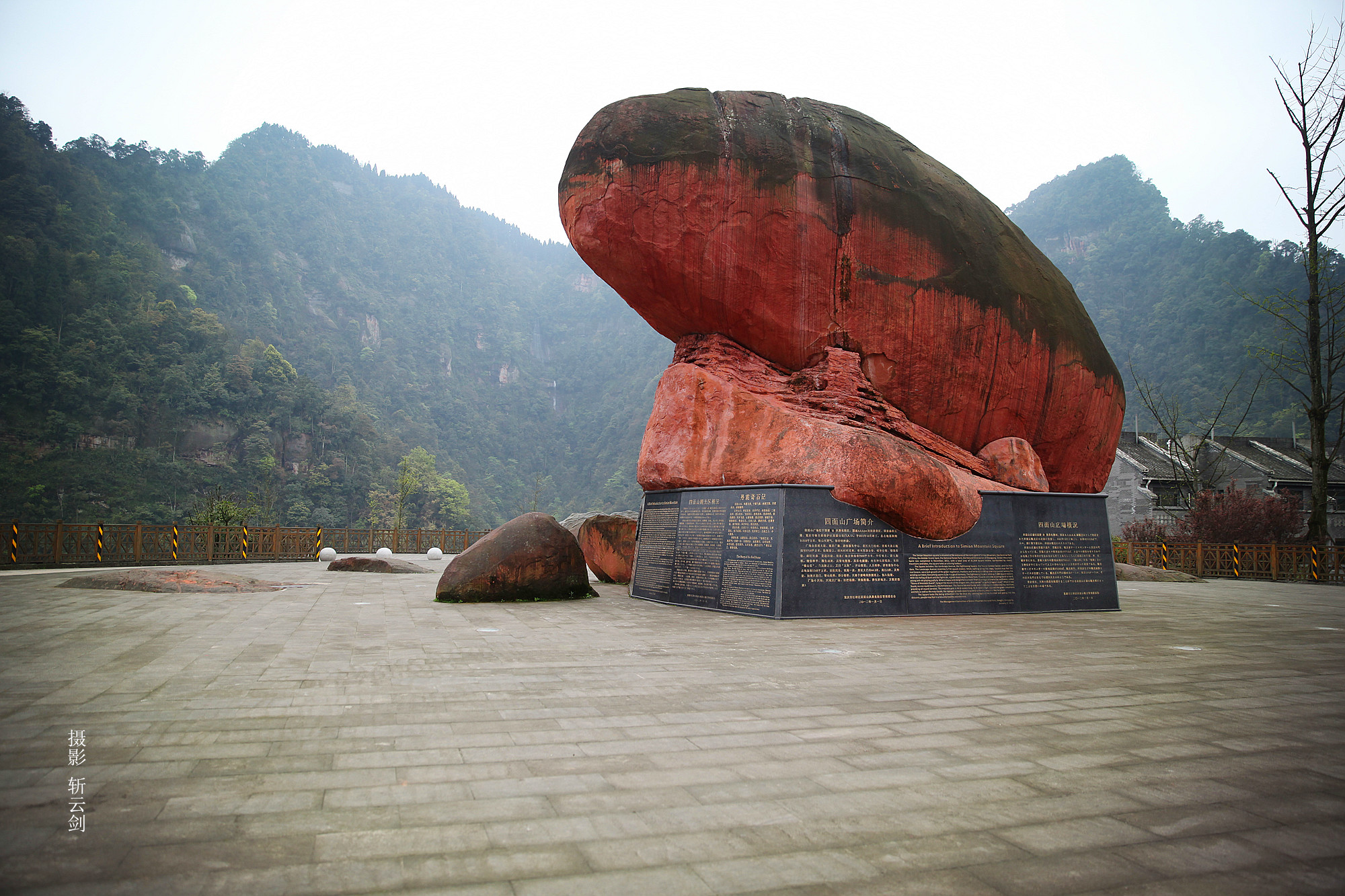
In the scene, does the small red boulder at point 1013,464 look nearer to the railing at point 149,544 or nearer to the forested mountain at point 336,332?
the railing at point 149,544

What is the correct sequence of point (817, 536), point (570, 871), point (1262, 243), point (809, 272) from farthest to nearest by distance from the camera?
point (1262, 243), point (809, 272), point (817, 536), point (570, 871)

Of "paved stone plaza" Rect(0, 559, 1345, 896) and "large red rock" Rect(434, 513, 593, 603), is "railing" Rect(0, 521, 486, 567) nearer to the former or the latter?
"large red rock" Rect(434, 513, 593, 603)

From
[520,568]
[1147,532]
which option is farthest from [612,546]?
[1147,532]

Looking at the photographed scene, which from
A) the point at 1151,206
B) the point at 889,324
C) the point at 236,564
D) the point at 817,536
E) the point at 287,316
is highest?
the point at 1151,206

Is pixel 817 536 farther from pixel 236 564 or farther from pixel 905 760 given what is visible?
pixel 236 564

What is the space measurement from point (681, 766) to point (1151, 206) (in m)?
83.8

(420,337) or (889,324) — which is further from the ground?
(420,337)

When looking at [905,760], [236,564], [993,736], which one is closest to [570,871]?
[905,760]

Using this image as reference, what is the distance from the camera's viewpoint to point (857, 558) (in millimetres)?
8234

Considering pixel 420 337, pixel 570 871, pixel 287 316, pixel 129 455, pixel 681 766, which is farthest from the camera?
pixel 420 337

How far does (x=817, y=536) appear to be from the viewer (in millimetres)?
8133

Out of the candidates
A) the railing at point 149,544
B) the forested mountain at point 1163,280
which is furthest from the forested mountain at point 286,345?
the forested mountain at point 1163,280

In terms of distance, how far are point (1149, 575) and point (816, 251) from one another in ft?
39.5

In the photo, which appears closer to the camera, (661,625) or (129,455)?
(661,625)
